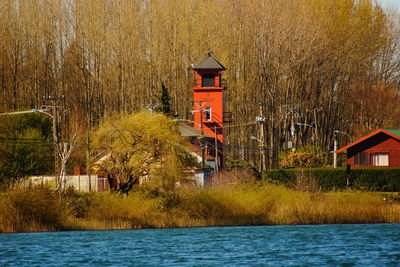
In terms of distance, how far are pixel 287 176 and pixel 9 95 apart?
110ft

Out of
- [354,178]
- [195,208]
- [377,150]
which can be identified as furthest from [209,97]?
[195,208]

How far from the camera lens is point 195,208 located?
5231cm

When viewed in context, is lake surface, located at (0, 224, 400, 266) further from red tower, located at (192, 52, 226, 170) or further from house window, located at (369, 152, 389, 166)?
red tower, located at (192, 52, 226, 170)

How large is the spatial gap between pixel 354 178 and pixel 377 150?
26.3 ft

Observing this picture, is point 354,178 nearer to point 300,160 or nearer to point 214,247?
point 300,160

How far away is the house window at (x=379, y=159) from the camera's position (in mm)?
69812

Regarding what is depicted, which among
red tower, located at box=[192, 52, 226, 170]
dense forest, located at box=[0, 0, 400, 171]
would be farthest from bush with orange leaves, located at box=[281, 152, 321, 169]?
red tower, located at box=[192, 52, 226, 170]

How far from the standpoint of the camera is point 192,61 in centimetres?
9312

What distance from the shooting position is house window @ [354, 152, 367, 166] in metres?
71.1

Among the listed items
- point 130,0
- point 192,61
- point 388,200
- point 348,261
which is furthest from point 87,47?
point 348,261

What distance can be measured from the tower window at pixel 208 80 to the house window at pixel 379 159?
2459cm

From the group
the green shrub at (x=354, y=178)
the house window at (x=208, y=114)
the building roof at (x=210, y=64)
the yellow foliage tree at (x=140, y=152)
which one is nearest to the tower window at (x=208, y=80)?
the building roof at (x=210, y=64)

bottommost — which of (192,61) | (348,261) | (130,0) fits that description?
(348,261)

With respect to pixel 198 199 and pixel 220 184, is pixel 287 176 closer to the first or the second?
pixel 220 184
